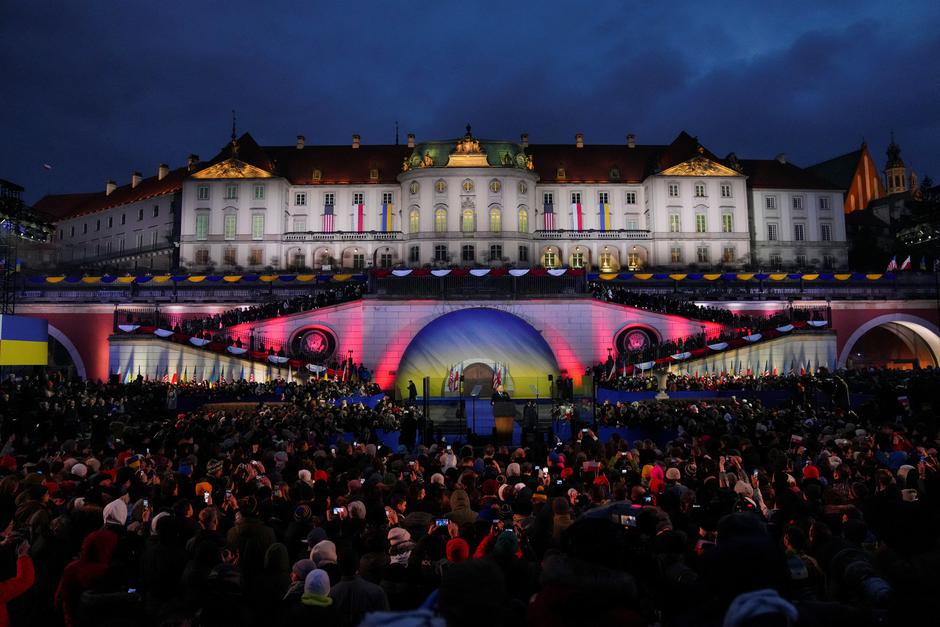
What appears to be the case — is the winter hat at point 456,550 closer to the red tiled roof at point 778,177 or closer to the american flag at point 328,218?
the american flag at point 328,218

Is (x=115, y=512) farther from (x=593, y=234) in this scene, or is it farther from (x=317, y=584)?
(x=593, y=234)

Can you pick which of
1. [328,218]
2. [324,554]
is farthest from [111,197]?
[324,554]

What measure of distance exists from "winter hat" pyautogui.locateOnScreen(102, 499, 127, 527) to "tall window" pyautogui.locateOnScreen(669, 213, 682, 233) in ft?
231

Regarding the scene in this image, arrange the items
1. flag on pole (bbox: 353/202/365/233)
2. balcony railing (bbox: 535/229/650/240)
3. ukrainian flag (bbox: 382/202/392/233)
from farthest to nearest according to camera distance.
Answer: flag on pole (bbox: 353/202/365/233) < ukrainian flag (bbox: 382/202/392/233) < balcony railing (bbox: 535/229/650/240)

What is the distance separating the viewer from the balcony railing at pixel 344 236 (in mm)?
72562

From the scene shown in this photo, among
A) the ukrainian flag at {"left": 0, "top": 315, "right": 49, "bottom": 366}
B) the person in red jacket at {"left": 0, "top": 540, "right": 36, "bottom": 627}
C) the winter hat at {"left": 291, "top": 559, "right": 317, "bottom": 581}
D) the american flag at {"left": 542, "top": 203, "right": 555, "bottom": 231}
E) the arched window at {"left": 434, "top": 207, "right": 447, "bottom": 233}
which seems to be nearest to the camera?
the person in red jacket at {"left": 0, "top": 540, "right": 36, "bottom": 627}

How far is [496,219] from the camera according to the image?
7138 cm

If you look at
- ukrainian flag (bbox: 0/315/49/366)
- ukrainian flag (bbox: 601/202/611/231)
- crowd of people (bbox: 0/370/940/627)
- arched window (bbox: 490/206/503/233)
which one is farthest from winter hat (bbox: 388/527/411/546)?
ukrainian flag (bbox: 601/202/611/231)

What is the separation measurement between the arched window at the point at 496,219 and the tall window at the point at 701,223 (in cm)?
2053

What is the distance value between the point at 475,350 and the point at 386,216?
33.4 m

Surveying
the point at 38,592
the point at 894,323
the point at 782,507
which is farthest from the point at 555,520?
the point at 894,323

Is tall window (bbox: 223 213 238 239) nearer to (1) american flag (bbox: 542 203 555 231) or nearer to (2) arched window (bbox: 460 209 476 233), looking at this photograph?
(2) arched window (bbox: 460 209 476 233)

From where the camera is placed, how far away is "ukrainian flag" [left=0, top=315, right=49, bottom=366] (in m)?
31.2

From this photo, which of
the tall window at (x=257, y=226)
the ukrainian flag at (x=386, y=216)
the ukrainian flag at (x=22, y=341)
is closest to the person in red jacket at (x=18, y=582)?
the ukrainian flag at (x=22, y=341)
